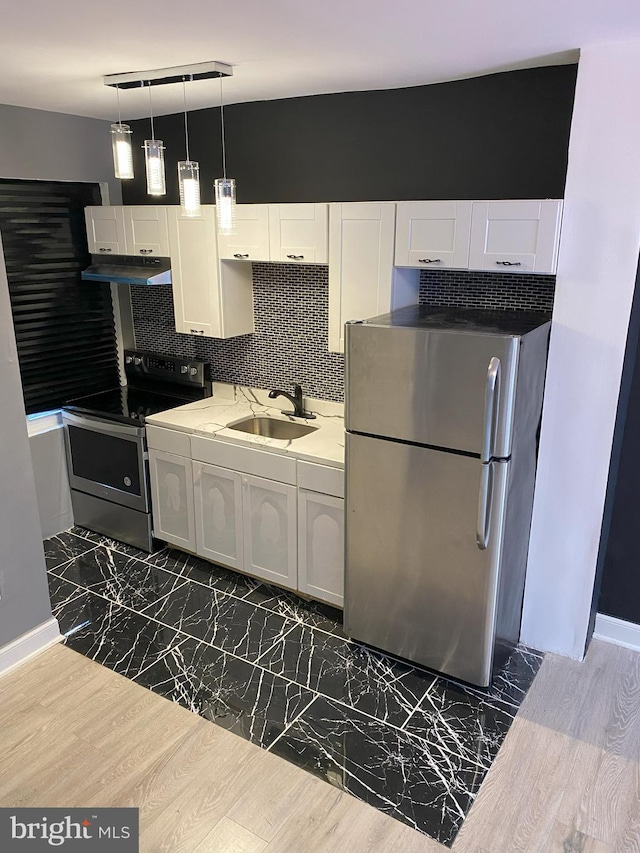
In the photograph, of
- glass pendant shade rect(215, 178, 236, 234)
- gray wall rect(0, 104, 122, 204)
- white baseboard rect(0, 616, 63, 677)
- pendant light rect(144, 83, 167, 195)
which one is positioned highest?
gray wall rect(0, 104, 122, 204)

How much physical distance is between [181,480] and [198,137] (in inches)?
78.0

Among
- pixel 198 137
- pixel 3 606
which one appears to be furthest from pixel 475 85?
pixel 3 606

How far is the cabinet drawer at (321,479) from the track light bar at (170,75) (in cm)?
177

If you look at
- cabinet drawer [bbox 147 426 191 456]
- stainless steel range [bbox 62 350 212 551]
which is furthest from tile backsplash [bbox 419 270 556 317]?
stainless steel range [bbox 62 350 212 551]

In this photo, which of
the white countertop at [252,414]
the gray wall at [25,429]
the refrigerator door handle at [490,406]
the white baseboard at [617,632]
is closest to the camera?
the refrigerator door handle at [490,406]

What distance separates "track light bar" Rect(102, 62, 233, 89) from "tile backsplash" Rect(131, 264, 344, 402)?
112cm

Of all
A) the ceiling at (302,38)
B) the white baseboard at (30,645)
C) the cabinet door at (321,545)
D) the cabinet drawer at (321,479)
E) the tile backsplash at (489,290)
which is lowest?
the white baseboard at (30,645)

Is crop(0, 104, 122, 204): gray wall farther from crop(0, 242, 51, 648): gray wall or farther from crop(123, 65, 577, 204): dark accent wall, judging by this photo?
crop(0, 242, 51, 648): gray wall

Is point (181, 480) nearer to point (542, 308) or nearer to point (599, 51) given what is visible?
point (542, 308)

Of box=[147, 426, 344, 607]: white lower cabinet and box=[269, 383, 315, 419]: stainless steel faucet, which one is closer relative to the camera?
box=[147, 426, 344, 607]: white lower cabinet

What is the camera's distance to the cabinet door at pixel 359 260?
9.92 ft

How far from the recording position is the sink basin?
371 centimetres

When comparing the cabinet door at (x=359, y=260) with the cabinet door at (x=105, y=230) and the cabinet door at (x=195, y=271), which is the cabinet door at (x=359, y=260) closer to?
the cabinet door at (x=195, y=271)

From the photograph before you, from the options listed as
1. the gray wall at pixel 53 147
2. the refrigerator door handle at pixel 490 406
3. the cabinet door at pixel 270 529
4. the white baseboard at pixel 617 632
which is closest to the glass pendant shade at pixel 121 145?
the gray wall at pixel 53 147
